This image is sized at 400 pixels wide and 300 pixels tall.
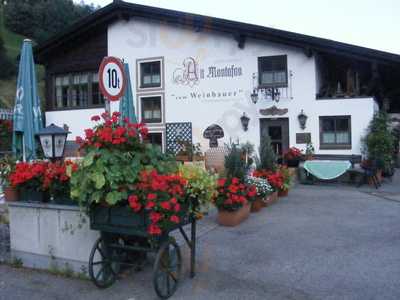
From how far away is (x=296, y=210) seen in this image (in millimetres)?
8375

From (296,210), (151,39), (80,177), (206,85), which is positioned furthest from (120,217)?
(151,39)

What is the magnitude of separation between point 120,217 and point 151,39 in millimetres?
13606

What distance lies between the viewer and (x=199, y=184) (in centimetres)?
435

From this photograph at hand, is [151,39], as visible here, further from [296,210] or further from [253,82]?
[296,210]

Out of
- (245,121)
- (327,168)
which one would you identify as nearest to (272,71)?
(245,121)

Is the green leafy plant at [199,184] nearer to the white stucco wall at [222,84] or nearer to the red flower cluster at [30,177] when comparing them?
the red flower cluster at [30,177]

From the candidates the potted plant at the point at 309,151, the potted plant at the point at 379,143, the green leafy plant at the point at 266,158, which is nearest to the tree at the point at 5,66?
the potted plant at the point at 309,151

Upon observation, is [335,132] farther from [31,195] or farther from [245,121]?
[31,195]

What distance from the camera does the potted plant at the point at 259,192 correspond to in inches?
323

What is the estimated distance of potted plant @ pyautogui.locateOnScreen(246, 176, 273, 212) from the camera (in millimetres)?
8195

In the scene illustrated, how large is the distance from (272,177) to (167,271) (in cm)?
546

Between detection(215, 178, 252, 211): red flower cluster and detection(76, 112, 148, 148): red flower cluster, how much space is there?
275cm

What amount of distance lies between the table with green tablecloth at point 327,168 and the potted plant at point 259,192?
4.34 m

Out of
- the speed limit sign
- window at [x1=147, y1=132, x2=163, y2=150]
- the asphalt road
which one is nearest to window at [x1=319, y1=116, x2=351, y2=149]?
window at [x1=147, y1=132, x2=163, y2=150]
